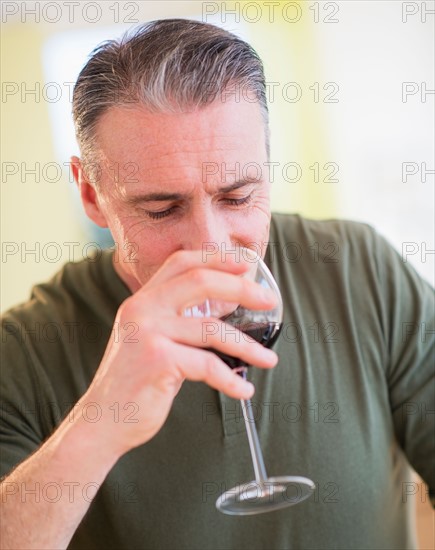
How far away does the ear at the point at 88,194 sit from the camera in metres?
1.57

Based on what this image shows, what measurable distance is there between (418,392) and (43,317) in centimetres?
71

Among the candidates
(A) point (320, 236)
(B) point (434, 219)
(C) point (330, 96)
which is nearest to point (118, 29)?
(C) point (330, 96)

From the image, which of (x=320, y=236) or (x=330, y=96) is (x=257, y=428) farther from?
(x=330, y=96)

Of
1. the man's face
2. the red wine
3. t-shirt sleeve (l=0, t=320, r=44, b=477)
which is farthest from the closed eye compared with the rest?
t-shirt sleeve (l=0, t=320, r=44, b=477)

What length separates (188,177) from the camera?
1.29 m

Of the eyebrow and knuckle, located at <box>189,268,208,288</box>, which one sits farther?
the eyebrow

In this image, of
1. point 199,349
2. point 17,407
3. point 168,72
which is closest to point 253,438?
point 199,349

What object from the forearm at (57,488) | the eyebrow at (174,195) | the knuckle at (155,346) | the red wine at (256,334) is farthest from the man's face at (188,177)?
the forearm at (57,488)

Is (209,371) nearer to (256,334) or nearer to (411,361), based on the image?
(256,334)

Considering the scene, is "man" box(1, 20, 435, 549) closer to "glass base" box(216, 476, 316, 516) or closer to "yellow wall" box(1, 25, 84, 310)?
"glass base" box(216, 476, 316, 516)

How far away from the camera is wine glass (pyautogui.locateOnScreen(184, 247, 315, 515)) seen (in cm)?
114

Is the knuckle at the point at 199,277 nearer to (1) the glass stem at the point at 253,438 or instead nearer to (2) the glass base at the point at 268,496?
(1) the glass stem at the point at 253,438

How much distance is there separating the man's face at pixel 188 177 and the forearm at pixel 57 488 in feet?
1.13

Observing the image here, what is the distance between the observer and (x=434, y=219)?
16.6ft
